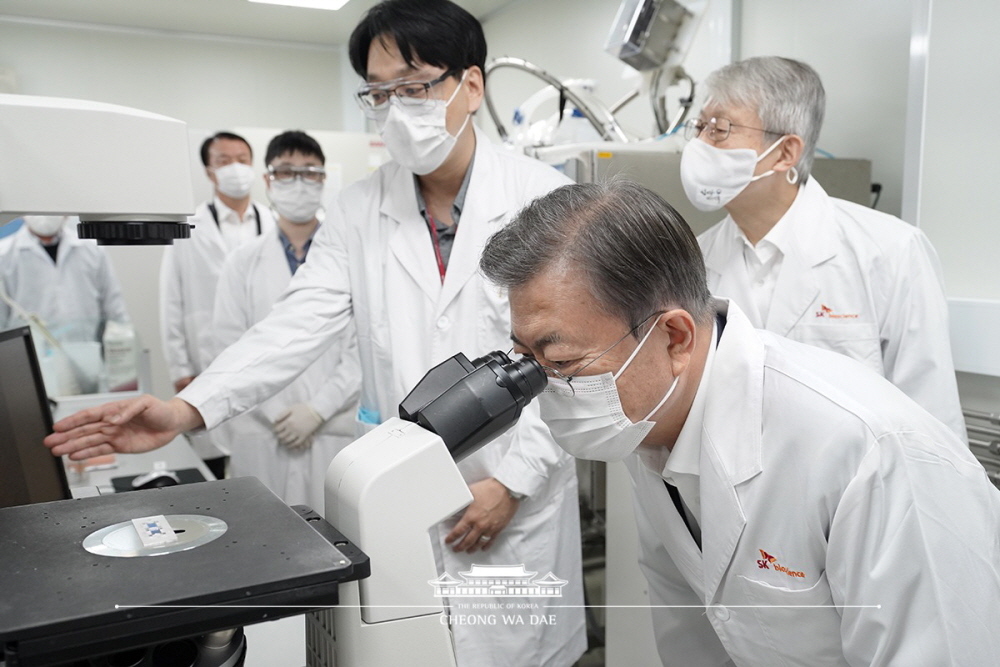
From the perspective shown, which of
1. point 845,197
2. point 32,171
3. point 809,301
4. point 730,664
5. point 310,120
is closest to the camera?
point 32,171

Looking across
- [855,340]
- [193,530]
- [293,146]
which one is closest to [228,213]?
[293,146]

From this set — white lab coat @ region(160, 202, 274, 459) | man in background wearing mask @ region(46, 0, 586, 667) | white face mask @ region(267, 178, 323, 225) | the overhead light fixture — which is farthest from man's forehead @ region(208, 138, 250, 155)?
man in background wearing mask @ region(46, 0, 586, 667)

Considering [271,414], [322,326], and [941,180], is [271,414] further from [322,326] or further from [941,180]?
[941,180]

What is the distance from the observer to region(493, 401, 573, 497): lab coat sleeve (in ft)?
4.42

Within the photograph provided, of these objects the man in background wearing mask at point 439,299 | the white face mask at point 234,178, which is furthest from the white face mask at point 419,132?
the white face mask at point 234,178

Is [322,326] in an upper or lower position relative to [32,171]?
lower

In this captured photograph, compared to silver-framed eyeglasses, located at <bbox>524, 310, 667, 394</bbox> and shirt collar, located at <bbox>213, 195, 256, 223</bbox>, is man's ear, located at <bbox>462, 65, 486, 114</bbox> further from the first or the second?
shirt collar, located at <bbox>213, 195, 256, 223</bbox>

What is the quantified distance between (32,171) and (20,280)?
9.45ft

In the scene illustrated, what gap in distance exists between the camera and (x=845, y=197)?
2205 mm

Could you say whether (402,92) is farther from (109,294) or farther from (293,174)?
(109,294)

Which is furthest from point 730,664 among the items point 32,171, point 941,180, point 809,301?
point 941,180

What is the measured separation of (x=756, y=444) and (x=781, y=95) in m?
1.02

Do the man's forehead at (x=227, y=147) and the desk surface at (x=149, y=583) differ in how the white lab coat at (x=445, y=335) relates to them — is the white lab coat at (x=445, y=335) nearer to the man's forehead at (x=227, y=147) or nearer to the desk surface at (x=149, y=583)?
the desk surface at (x=149, y=583)

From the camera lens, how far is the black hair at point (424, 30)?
1.41 metres
